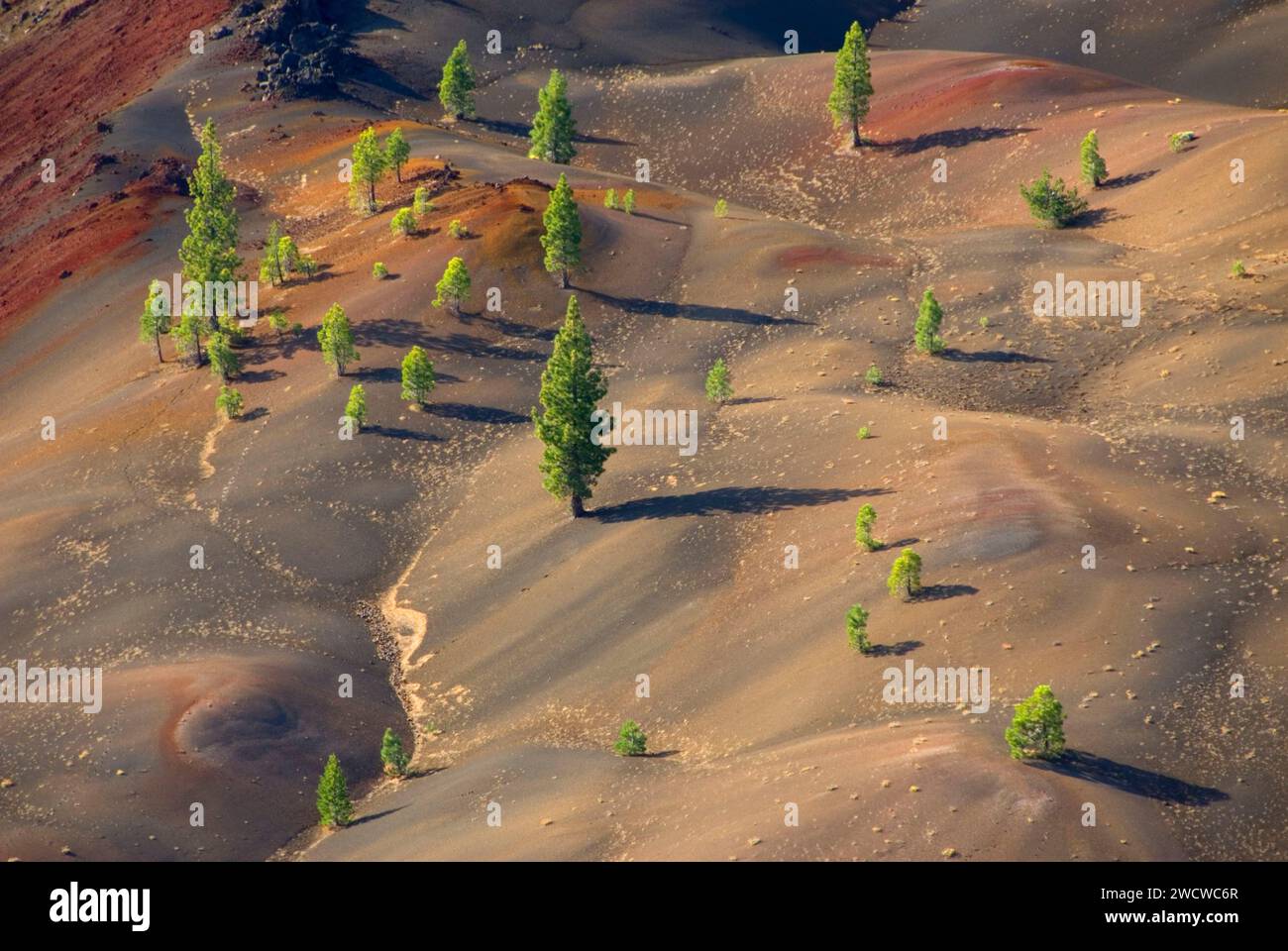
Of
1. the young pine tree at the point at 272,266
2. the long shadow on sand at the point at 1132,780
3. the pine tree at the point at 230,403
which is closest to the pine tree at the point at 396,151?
the young pine tree at the point at 272,266

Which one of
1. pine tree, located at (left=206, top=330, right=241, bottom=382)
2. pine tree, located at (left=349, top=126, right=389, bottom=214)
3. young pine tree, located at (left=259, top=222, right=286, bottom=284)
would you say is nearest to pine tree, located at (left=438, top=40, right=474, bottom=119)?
pine tree, located at (left=349, top=126, right=389, bottom=214)

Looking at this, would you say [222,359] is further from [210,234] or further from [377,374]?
[210,234]

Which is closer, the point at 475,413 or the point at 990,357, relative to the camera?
the point at 990,357

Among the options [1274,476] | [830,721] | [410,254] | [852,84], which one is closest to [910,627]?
[830,721]

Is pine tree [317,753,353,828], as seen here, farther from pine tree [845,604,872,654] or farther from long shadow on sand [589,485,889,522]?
long shadow on sand [589,485,889,522]

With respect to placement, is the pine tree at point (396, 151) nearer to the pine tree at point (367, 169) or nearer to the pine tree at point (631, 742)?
the pine tree at point (367, 169)

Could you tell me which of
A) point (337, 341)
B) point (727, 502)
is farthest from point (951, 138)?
point (727, 502)
